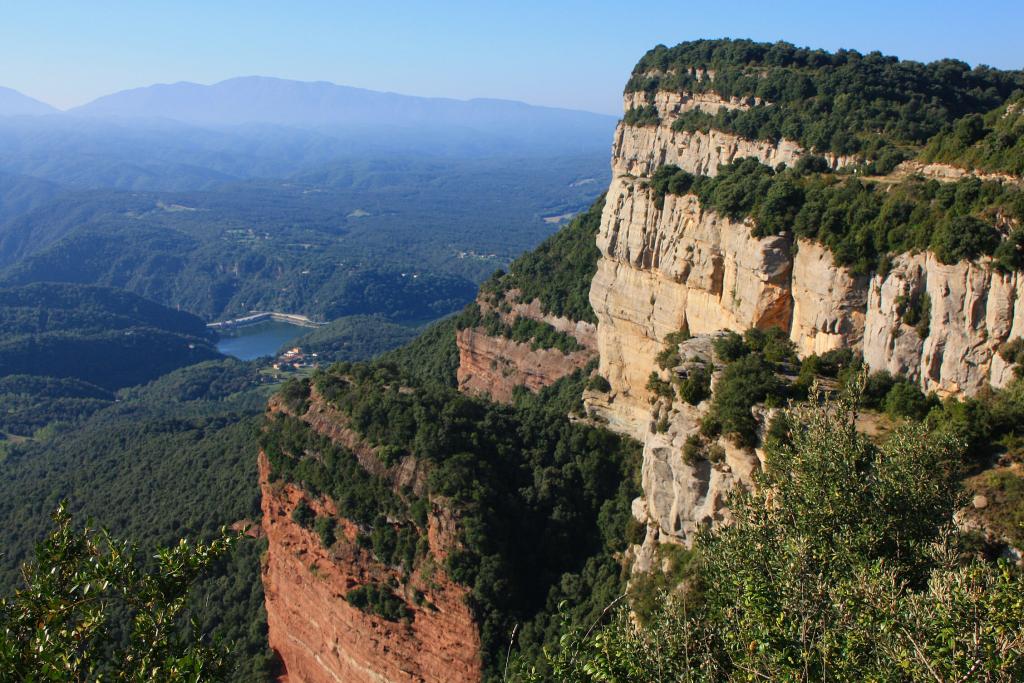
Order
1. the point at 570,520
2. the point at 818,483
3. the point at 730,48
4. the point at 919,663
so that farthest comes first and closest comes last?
the point at 730,48, the point at 570,520, the point at 818,483, the point at 919,663

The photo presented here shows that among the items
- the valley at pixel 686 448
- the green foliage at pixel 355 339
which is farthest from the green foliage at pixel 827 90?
the green foliage at pixel 355 339

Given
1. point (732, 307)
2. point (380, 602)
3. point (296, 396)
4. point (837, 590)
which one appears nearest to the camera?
point (837, 590)

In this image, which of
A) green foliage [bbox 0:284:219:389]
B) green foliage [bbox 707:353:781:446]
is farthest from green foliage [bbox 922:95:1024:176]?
green foliage [bbox 0:284:219:389]

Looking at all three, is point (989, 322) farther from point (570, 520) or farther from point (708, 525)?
point (570, 520)

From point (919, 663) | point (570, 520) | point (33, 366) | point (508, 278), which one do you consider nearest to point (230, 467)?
point (508, 278)

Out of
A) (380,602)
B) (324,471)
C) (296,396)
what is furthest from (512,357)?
(380,602)

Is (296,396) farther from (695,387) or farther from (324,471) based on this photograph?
(695,387)

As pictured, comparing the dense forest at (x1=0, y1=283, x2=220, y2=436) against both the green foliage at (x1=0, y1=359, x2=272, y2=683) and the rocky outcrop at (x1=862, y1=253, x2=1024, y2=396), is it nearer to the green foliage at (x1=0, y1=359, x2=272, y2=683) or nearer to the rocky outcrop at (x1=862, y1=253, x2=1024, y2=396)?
the green foliage at (x1=0, y1=359, x2=272, y2=683)
